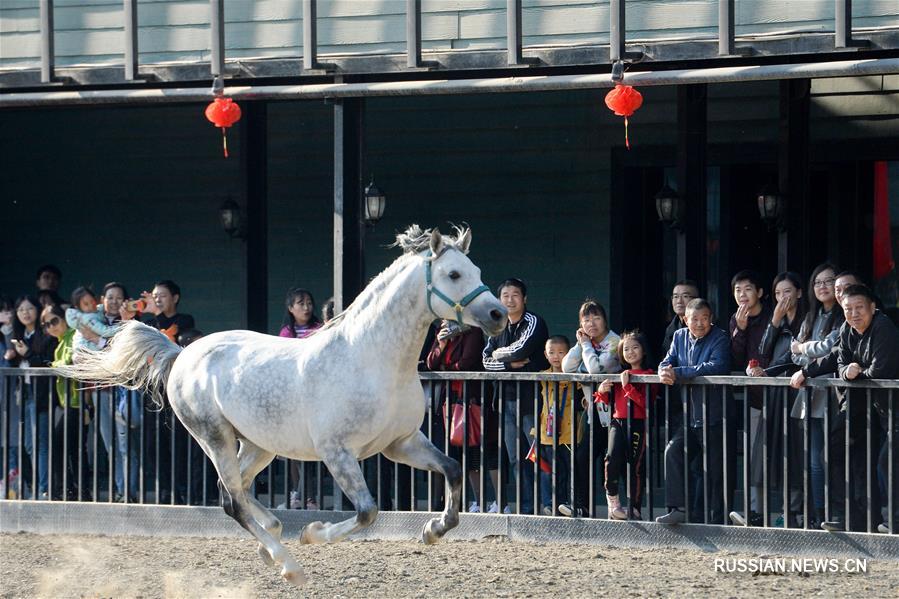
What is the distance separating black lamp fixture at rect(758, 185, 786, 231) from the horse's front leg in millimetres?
5220

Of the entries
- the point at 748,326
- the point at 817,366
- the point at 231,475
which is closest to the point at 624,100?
the point at 748,326

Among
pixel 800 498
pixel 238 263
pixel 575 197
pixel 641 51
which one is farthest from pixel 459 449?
pixel 238 263

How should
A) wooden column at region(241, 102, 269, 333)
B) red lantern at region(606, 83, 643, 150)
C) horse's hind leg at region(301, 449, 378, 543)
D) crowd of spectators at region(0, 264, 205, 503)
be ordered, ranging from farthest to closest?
1. wooden column at region(241, 102, 269, 333)
2. crowd of spectators at region(0, 264, 205, 503)
3. red lantern at region(606, 83, 643, 150)
4. horse's hind leg at region(301, 449, 378, 543)

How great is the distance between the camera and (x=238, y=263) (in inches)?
563

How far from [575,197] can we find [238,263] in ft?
11.2

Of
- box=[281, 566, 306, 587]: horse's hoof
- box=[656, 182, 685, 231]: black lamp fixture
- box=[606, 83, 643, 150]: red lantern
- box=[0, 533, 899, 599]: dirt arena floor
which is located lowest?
box=[0, 533, 899, 599]: dirt arena floor

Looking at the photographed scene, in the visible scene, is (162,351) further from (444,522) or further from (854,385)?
(854,385)

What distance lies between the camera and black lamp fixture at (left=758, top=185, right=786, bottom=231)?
11523 millimetres

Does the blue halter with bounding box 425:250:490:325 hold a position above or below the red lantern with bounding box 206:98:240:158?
below

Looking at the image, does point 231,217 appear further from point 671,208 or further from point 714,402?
point 714,402

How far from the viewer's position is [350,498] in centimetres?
706

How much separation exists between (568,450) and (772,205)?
3.03m

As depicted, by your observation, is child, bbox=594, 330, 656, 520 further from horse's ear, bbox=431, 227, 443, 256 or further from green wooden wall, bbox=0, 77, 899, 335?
green wooden wall, bbox=0, 77, 899, 335

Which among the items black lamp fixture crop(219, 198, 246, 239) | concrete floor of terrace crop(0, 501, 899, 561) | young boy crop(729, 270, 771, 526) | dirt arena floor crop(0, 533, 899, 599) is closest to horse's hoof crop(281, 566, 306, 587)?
dirt arena floor crop(0, 533, 899, 599)
